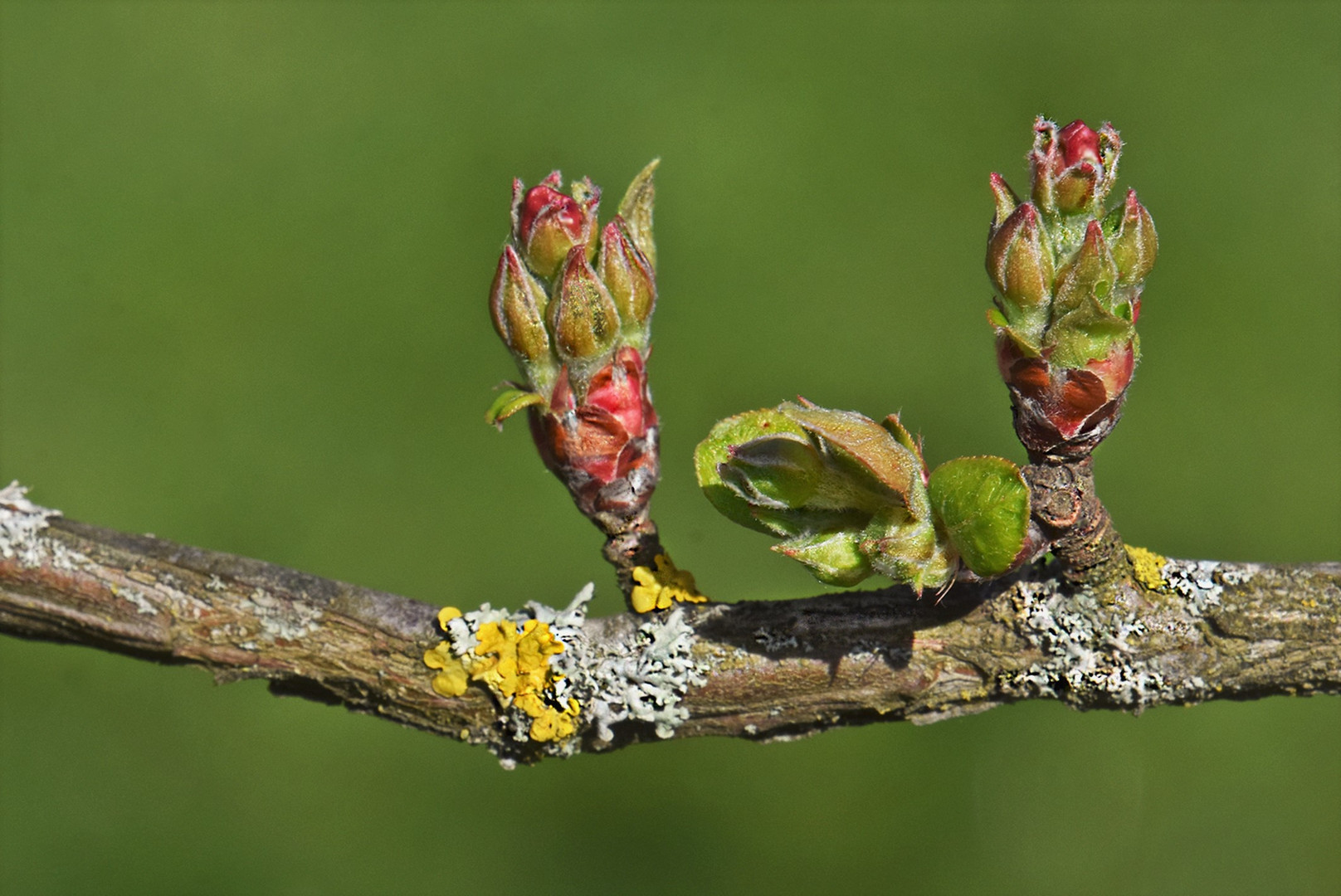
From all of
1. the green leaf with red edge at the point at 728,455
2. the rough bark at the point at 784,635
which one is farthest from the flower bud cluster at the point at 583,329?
the rough bark at the point at 784,635

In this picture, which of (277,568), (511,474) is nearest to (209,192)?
(511,474)

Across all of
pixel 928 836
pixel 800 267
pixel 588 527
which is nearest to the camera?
pixel 928 836

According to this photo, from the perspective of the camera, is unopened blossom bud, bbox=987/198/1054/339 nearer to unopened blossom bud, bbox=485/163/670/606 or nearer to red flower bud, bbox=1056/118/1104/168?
red flower bud, bbox=1056/118/1104/168

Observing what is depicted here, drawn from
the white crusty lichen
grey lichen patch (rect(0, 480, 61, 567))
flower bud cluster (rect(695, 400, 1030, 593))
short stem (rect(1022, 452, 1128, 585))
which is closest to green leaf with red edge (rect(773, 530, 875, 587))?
flower bud cluster (rect(695, 400, 1030, 593))

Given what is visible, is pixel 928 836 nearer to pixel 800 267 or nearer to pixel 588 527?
pixel 588 527

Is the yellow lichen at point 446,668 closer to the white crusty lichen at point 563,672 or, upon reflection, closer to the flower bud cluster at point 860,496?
the white crusty lichen at point 563,672

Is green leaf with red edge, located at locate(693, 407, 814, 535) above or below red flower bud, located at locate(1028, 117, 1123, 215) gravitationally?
below

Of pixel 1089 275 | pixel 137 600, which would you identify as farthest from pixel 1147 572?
pixel 137 600
